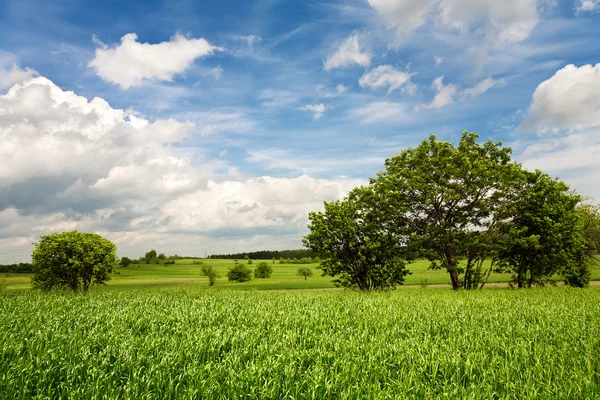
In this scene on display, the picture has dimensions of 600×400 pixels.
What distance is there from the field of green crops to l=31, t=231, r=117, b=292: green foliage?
25.6 metres

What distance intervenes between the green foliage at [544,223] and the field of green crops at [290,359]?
2217 centimetres

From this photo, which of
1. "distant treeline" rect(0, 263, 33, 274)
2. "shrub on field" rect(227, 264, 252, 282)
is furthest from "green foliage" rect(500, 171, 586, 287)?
"distant treeline" rect(0, 263, 33, 274)

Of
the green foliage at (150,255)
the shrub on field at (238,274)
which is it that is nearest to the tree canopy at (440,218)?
the shrub on field at (238,274)

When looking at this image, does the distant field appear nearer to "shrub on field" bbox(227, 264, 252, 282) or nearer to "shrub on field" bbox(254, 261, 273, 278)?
"shrub on field" bbox(227, 264, 252, 282)

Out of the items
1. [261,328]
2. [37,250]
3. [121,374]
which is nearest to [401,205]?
[261,328]

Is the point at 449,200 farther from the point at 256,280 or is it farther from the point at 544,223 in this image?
the point at 256,280

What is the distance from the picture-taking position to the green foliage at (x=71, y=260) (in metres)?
31.4

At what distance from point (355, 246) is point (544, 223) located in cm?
1677

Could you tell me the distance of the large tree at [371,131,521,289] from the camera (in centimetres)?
2697

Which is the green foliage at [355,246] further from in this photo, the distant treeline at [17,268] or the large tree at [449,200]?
the distant treeline at [17,268]

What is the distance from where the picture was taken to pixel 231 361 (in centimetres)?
617

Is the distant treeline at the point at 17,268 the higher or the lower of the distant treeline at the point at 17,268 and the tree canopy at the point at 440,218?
the lower

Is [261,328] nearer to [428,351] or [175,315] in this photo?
[175,315]

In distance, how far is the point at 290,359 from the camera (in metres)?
6.11
